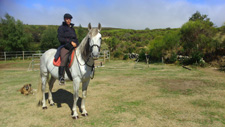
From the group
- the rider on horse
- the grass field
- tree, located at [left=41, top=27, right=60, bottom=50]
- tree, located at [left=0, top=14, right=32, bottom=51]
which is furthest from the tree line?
the rider on horse

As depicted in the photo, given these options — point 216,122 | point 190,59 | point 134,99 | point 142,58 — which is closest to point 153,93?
point 134,99

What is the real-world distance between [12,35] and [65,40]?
2511 cm

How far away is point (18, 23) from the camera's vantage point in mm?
24500

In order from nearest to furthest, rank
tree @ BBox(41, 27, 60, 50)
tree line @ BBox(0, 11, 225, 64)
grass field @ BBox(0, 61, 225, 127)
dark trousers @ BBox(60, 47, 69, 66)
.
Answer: grass field @ BBox(0, 61, 225, 127)
dark trousers @ BBox(60, 47, 69, 66)
tree line @ BBox(0, 11, 225, 64)
tree @ BBox(41, 27, 60, 50)

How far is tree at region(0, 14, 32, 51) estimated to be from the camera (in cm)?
2346

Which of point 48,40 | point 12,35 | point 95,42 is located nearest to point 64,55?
point 95,42

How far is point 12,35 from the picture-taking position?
2372 centimetres

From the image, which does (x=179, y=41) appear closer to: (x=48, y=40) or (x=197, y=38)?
(x=197, y=38)

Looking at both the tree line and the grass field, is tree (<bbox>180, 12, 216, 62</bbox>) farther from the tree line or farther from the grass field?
the grass field

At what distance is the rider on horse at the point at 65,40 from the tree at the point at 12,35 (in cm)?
2416

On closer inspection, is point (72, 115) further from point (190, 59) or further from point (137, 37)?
point (137, 37)

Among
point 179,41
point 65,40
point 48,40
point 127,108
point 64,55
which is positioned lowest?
point 127,108

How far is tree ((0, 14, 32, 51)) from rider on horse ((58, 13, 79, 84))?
24.2 m

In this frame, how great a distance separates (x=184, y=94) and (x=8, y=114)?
6.50 meters
